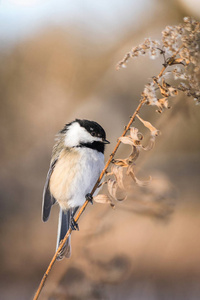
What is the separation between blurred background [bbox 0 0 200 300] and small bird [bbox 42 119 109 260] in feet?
0.14

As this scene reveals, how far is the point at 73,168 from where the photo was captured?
2.58 ft

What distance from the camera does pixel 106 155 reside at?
31.1 inches

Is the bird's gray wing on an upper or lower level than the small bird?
lower

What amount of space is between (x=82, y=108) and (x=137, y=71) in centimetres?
21

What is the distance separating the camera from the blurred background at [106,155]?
31.4 inches

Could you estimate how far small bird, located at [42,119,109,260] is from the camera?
2.48 ft

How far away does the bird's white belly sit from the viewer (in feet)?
2.49

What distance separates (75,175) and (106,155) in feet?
0.32

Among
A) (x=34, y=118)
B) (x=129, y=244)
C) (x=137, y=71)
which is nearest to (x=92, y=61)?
(x=137, y=71)

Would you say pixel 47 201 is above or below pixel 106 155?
below

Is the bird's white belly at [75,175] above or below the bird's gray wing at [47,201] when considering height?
above

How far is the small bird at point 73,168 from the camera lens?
76 cm

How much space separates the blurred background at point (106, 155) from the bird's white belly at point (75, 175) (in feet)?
0.19

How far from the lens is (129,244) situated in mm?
862
